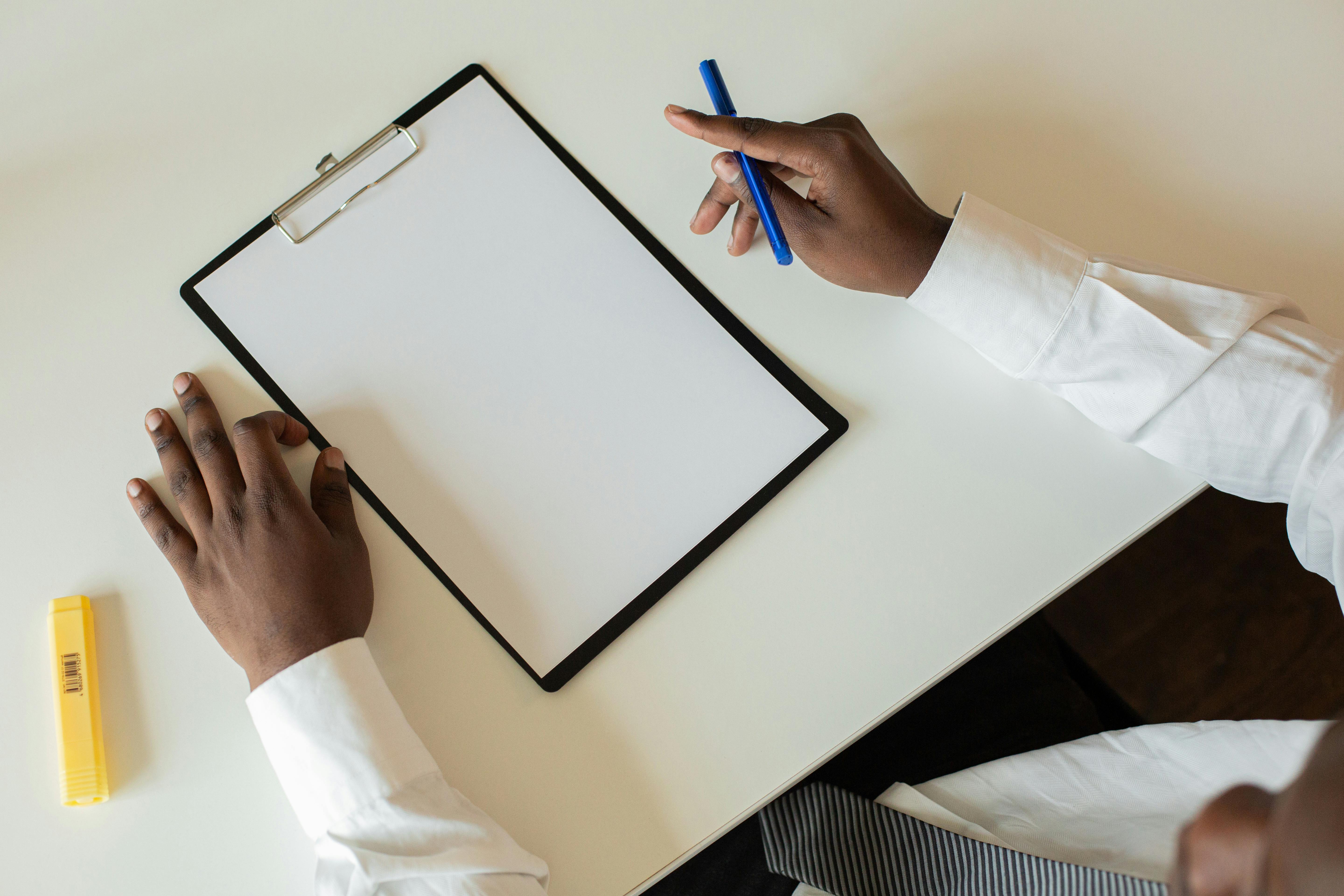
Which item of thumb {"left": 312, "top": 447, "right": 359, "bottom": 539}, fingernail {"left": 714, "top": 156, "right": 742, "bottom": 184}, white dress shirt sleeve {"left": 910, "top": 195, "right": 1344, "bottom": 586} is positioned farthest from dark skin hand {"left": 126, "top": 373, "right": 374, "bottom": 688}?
white dress shirt sleeve {"left": 910, "top": 195, "right": 1344, "bottom": 586}

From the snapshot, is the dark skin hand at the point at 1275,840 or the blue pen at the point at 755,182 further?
the blue pen at the point at 755,182

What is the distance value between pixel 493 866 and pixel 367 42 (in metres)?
→ 0.72

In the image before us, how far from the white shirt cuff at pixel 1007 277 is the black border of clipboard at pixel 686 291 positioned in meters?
0.15

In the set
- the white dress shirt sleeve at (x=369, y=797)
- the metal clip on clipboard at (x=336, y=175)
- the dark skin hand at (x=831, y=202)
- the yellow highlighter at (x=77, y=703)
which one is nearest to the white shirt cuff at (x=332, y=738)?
the white dress shirt sleeve at (x=369, y=797)

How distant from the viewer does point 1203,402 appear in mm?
618

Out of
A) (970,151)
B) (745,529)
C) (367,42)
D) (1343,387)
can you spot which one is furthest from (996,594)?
(367,42)

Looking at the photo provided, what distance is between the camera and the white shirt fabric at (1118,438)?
1.75 feet

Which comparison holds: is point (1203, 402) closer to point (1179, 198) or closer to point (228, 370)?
point (1179, 198)

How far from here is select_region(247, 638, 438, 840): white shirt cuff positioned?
20.9 inches

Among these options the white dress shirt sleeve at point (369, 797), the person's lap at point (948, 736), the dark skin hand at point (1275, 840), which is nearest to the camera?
the dark skin hand at point (1275, 840)

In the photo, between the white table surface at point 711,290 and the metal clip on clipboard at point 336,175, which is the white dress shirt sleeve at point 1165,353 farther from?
the metal clip on clipboard at point 336,175

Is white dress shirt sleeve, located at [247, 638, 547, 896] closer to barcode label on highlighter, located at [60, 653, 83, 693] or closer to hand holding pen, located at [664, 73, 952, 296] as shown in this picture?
barcode label on highlighter, located at [60, 653, 83, 693]

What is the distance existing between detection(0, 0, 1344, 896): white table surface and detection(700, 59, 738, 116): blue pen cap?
57mm

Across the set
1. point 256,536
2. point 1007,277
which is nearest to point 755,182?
point 1007,277
